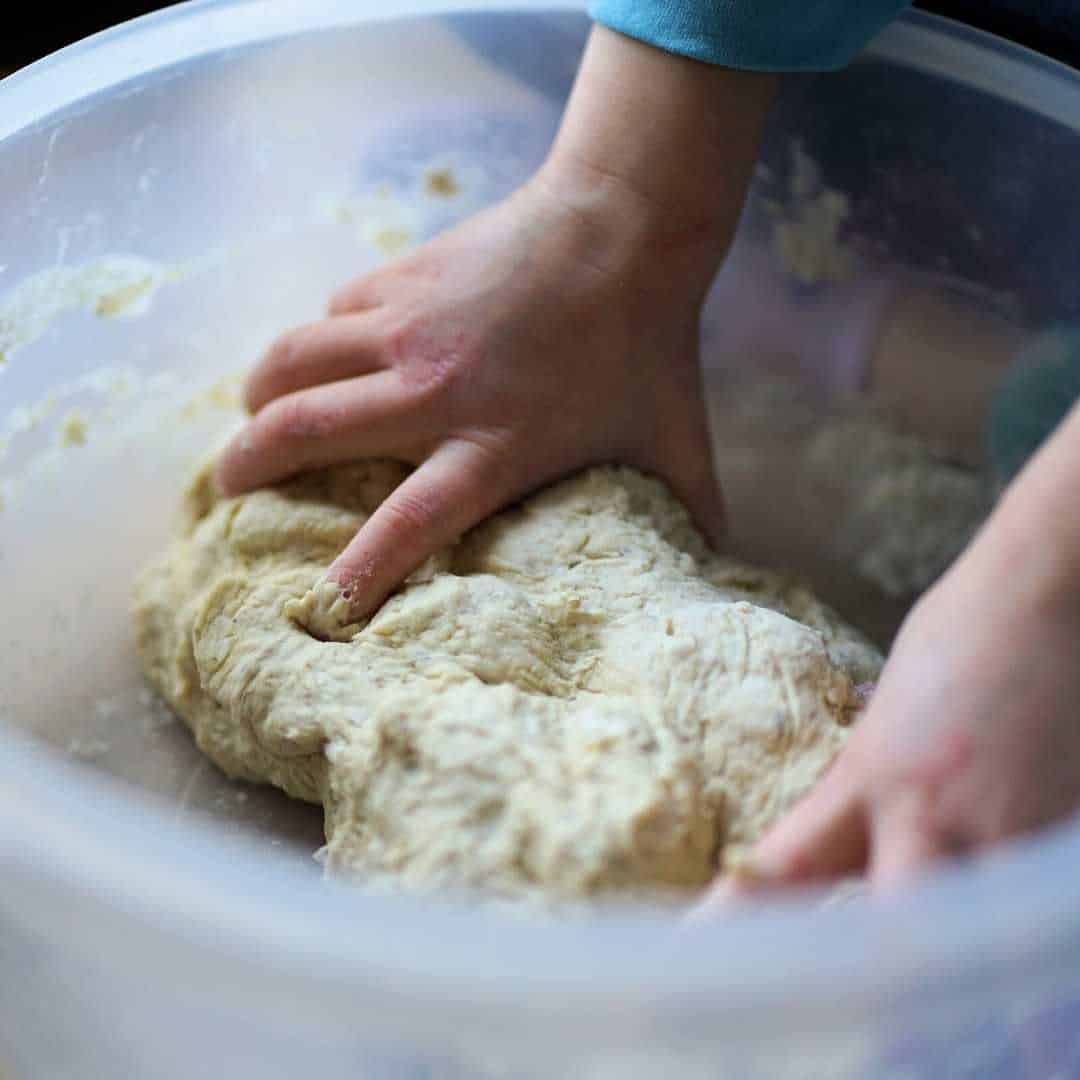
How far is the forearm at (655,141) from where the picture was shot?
92cm

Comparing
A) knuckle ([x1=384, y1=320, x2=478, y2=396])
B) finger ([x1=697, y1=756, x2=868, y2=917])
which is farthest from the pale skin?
finger ([x1=697, y1=756, x2=868, y2=917])

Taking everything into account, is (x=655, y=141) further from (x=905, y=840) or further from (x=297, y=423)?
(x=905, y=840)

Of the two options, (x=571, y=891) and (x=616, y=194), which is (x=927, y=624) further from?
(x=616, y=194)

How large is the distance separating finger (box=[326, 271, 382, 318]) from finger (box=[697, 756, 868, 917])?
0.54m

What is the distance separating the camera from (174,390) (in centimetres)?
111

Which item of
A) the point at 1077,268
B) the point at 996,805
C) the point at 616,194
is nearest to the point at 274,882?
the point at 996,805

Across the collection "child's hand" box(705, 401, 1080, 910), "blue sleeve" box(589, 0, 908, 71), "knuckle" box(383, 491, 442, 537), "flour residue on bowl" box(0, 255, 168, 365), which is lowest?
"knuckle" box(383, 491, 442, 537)

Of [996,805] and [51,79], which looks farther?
[51,79]

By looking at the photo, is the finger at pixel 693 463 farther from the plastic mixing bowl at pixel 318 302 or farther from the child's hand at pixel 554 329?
the plastic mixing bowl at pixel 318 302

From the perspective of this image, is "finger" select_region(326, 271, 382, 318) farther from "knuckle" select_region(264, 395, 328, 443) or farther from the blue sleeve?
the blue sleeve

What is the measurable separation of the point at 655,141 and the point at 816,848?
538 millimetres

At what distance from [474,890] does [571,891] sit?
49 millimetres

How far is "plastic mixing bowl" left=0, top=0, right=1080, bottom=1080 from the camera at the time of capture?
64 centimetres

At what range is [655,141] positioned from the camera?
3.06ft
